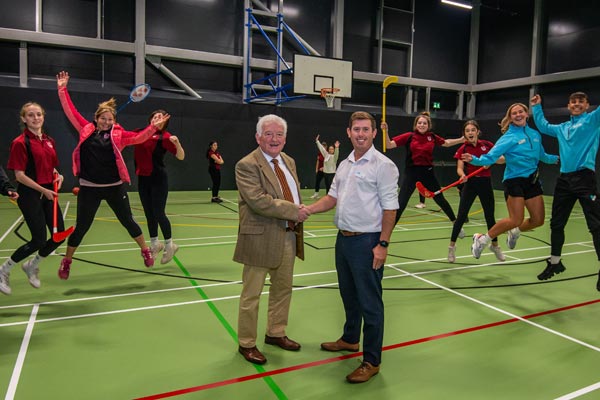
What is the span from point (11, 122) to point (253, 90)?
343 inches

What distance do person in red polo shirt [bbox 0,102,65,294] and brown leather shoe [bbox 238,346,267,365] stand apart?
2841 millimetres

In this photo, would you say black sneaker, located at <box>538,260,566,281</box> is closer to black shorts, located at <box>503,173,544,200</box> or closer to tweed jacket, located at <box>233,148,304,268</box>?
black shorts, located at <box>503,173,544,200</box>

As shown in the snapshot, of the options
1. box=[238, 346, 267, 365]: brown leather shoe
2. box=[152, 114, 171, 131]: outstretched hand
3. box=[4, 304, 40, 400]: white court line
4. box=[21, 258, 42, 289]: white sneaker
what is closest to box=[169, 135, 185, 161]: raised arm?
box=[152, 114, 171, 131]: outstretched hand

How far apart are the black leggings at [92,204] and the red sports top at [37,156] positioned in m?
0.39

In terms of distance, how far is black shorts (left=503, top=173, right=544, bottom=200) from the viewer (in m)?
5.49

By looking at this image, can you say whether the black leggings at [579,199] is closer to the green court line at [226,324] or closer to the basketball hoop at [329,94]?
the green court line at [226,324]

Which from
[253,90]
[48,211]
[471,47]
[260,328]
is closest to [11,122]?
[253,90]

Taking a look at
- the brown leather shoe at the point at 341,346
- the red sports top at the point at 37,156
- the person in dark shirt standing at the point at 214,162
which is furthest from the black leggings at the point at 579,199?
the person in dark shirt standing at the point at 214,162

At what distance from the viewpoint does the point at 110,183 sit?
17.4ft

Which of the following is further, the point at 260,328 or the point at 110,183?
the point at 110,183

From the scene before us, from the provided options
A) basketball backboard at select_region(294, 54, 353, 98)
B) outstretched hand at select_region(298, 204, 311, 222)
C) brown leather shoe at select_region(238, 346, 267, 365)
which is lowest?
brown leather shoe at select_region(238, 346, 267, 365)

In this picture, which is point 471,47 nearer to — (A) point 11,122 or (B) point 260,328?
(A) point 11,122

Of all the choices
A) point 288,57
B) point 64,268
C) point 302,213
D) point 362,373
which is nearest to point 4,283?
point 64,268

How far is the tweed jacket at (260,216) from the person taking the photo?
3.45m
